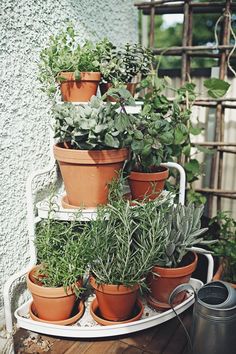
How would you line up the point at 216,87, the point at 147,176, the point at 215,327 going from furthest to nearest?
the point at 216,87 → the point at 147,176 → the point at 215,327

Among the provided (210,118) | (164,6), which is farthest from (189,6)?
(210,118)

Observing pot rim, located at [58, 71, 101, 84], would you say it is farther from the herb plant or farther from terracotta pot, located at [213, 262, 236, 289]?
terracotta pot, located at [213, 262, 236, 289]

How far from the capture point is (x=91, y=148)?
1.26 m

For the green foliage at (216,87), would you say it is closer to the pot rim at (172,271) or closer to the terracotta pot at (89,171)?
the terracotta pot at (89,171)

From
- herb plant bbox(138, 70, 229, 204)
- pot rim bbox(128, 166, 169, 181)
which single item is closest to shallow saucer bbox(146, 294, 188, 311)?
pot rim bbox(128, 166, 169, 181)

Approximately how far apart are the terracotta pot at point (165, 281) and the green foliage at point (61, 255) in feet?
0.97

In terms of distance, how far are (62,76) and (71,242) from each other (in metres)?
0.67

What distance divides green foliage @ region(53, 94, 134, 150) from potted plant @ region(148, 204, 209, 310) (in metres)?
0.40

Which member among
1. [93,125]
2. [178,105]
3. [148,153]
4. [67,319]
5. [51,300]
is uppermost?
[178,105]

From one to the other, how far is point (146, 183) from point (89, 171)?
29cm

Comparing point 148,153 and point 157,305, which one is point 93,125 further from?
point 157,305

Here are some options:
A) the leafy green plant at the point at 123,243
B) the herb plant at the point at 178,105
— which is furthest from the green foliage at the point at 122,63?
the leafy green plant at the point at 123,243

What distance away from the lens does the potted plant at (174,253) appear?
4.48 feet

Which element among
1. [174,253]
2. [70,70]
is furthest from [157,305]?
[70,70]
